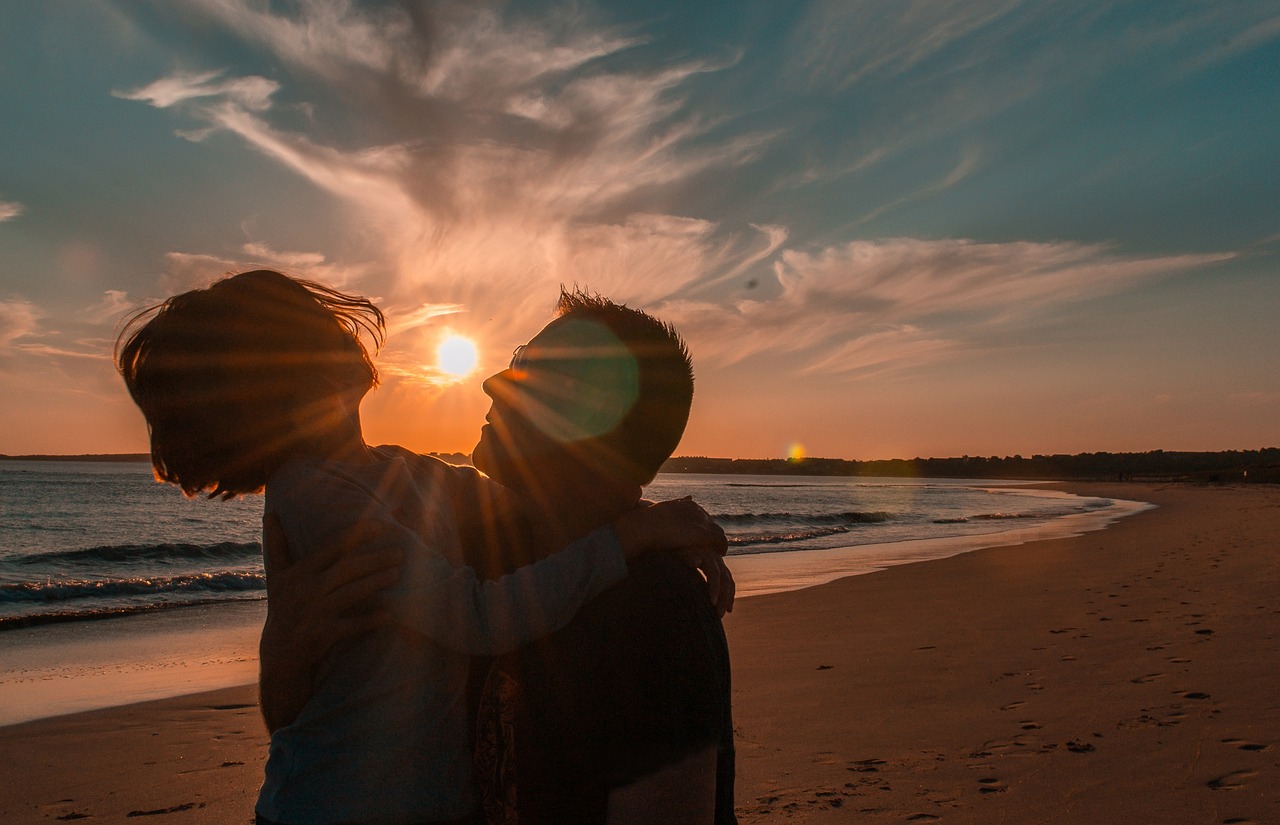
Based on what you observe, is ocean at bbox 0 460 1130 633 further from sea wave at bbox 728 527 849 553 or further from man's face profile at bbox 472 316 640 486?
man's face profile at bbox 472 316 640 486

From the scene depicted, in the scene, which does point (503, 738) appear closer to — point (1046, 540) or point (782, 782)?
point (782, 782)

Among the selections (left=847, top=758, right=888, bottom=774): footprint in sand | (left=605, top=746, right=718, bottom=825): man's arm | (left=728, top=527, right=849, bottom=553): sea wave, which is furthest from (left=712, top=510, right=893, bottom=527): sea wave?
(left=605, top=746, right=718, bottom=825): man's arm

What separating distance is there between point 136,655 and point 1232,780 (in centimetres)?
951

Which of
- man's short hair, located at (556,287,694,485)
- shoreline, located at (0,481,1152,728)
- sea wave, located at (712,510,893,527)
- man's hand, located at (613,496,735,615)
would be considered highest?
man's short hair, located at (556,287,694,485)

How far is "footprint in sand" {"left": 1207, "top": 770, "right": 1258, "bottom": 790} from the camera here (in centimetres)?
406

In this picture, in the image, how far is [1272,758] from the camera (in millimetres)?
4371

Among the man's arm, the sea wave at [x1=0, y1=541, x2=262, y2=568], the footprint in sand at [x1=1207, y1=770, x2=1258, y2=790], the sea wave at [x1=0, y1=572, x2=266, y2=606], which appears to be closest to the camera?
the man's arm

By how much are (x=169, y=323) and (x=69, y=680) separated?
7682 mm

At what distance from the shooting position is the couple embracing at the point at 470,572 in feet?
4.31

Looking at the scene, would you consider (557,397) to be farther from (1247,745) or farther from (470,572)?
(1247,745)

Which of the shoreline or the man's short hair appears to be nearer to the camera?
the man's short hair

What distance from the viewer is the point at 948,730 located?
5336 millimetres

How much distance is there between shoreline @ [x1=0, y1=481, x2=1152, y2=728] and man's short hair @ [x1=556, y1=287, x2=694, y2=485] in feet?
22.7

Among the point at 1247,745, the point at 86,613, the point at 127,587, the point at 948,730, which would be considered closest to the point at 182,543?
the point at 127,587
